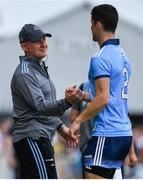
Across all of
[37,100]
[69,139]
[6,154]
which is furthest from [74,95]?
[6,154]

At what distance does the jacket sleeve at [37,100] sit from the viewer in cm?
805

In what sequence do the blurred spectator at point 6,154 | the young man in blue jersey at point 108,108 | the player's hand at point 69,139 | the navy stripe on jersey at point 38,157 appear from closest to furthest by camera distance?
the young man in blue jersey at point 108,108, the player's hand at point 69,139, the navy stripe on jersey at point 38,157, the blurred spectator at point 6,154

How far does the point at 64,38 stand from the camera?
41156 millimetres

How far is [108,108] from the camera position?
7.81 m

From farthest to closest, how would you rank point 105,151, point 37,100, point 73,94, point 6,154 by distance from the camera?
1. point 6,154
2. point 37,100
3. point 73,94
4. point 105,151

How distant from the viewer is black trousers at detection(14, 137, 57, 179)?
826 centimetres

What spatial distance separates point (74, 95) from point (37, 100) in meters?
0.35

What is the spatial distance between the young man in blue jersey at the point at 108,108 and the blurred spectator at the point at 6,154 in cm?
993

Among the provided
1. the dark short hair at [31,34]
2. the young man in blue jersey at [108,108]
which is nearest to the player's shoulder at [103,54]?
the young man in blue jersey at [108,108]

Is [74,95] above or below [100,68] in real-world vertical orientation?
below

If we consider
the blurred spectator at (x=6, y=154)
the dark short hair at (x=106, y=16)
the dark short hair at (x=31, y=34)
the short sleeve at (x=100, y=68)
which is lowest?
the blurred spectator at (x=6, y=154)

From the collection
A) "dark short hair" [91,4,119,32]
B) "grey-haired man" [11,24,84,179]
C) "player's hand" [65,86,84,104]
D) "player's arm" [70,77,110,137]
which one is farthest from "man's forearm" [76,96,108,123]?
"dark short hair" [91,4,119,32]

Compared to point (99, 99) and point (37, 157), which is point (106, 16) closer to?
point (99, 99)

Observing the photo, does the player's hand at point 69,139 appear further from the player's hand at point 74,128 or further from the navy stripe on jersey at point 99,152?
the navy stripe on jersey at point 99,152
